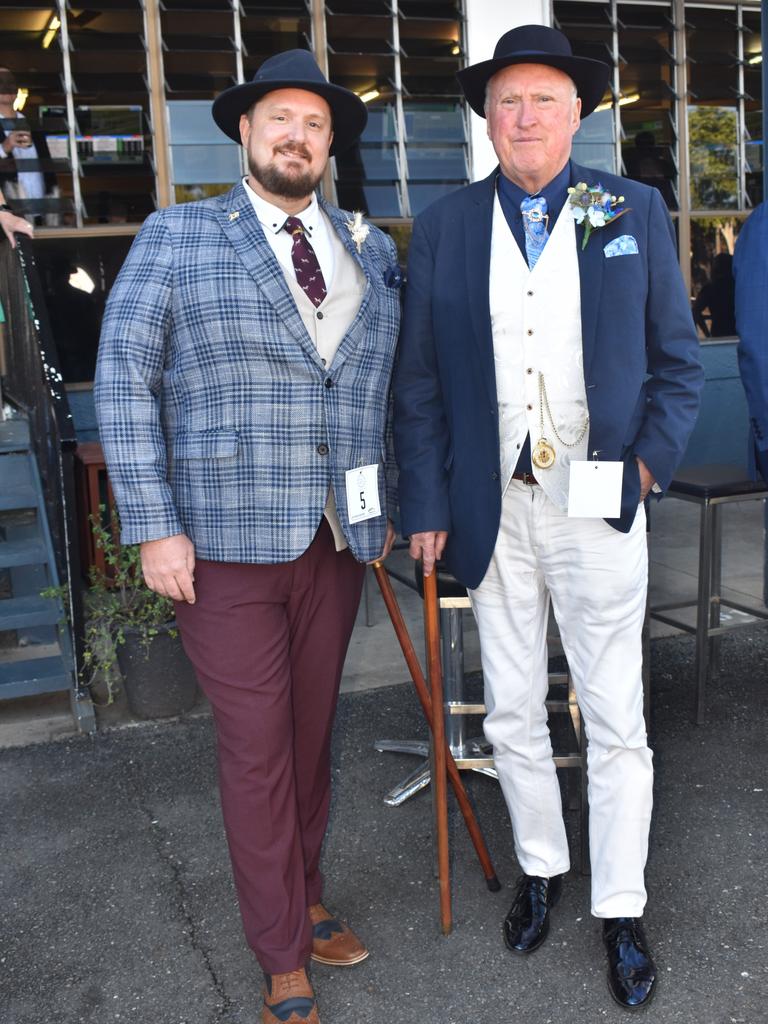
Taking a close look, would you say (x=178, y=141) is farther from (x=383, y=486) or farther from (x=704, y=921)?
(x=704, y=921)

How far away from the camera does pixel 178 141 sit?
6738 millimetres

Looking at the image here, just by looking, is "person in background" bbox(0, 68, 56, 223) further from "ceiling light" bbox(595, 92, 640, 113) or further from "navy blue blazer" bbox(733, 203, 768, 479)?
"navy blue blazer" bbox(733, 203, 768, 479)

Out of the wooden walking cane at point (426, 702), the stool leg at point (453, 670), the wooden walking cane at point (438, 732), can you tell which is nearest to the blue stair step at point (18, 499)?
the stool leg at point (453, 670)

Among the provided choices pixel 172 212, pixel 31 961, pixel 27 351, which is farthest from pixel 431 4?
pixel 31 961

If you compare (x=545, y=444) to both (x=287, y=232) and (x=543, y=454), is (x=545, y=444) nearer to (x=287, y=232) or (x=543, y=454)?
(x=543, y=454)

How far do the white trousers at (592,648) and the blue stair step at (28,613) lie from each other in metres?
2.37

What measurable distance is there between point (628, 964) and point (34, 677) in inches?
112

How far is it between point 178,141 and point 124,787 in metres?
3.99

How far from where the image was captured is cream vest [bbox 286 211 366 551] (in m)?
2.93

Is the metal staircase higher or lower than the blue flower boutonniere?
lower

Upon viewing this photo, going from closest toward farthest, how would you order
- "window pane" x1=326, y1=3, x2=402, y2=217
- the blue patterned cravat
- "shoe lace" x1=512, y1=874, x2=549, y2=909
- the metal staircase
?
1. the blue patterned cravat
2. "shoe lace" x1=512, y1=874, x2=549, y2=909
3. the metal staircase
4. "window pane" x1=326, y1=3, x2=402, y2=217

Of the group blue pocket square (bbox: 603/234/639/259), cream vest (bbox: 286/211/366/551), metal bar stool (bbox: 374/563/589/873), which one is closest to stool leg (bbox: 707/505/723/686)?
metal bar stool (bbox: 374/563/589/873)

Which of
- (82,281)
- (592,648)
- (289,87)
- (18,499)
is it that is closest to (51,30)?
(82,281)

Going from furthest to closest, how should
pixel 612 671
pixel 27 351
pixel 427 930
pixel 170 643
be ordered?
pixel 27 351 < pixel 170 643 < pixel 427 930 < pixel 612 671
